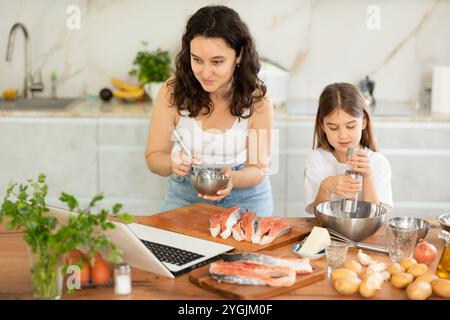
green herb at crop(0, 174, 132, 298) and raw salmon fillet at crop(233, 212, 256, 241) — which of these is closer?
green herb at crop(0, 174, 132, 298)

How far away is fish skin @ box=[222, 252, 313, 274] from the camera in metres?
Answer: 1.92

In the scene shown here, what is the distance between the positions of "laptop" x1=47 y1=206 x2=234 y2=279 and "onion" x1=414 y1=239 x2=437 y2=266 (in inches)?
20.6

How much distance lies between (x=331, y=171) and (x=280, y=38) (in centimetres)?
175

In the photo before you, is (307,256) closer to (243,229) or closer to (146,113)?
(243,229)

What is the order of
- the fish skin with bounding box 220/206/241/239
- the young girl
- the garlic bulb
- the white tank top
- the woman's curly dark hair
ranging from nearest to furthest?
the garlic bulb < the fish skin with bounding box 220/206/241/239 < the young girl < the woman's curly dark hair < the white tank top

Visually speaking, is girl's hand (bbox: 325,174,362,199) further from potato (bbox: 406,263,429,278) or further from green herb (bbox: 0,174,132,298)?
green herb (bbox: 0,174,132,298)

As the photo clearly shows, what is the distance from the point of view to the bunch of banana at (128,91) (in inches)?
171

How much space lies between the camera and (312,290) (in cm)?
187

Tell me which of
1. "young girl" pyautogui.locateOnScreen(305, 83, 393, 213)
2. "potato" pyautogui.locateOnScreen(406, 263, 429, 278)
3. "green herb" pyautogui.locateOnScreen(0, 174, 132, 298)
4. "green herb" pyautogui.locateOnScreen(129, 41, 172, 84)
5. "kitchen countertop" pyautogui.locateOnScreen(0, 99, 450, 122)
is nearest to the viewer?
"green herb" pyautogui.locateOnScreen(0, 174, 132, 298)

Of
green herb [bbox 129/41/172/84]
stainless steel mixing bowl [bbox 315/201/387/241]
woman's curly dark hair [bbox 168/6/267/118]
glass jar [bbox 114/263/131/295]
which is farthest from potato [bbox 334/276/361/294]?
green herb [bbox 129/41/172/84]

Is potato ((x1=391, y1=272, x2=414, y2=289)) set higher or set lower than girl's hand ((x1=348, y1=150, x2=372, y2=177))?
lower

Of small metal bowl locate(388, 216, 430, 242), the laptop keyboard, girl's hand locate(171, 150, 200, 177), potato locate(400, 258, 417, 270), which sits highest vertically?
girl's hand locate(171, 150, 200, 177)

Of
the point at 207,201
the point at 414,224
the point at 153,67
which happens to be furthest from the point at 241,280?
the point at 153,67

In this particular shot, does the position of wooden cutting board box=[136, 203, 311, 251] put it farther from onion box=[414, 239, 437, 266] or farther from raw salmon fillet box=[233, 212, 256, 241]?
onion box=[414, 239, 437, 266]
